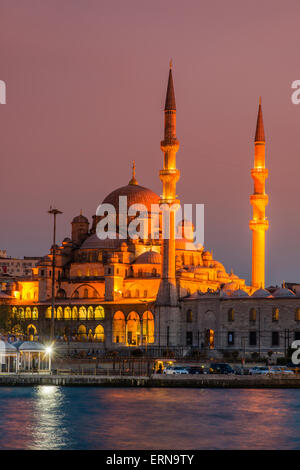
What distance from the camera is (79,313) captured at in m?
102

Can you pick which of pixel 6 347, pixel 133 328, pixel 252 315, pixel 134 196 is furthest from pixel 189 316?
pixel 6 347

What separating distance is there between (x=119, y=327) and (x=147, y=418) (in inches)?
1817

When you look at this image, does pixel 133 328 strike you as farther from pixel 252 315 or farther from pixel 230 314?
pixel 252 315

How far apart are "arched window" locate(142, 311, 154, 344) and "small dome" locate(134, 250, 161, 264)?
8.01 metres

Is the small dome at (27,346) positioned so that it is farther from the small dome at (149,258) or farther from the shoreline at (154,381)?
the small dome at (149,258)

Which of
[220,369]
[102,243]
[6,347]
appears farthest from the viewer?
[102,243]

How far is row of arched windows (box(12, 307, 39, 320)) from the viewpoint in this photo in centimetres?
10425

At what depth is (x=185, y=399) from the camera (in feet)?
197

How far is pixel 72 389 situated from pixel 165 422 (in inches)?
588

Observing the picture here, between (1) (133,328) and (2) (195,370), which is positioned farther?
(1) (133,328)

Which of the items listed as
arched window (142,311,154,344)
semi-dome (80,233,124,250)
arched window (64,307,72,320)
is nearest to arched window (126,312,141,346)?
arched window (142,311,154,344)

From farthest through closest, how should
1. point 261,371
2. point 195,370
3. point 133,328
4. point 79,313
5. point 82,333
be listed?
point 79,313
point 82,333
point 133,328
point 195,370
point 261,371

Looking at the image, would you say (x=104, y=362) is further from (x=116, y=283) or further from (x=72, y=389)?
(x=116, y=283)
